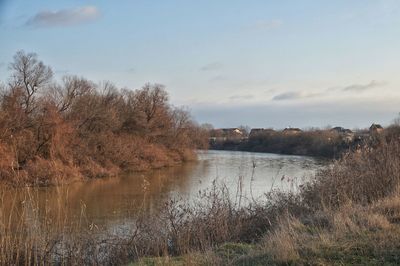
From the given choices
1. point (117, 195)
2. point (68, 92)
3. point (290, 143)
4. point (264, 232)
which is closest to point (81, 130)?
point (68, 92)

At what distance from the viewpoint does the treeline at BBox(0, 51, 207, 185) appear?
3170 centimetres

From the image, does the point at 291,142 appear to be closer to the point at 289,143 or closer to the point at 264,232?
the point at 289,143

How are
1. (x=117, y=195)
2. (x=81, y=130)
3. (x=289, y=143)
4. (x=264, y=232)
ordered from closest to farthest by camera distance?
(x=264, y=232), (x=117, y=195), (x=81, y=130), (x=289, y=143)

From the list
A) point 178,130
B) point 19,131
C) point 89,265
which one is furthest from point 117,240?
point 178,130

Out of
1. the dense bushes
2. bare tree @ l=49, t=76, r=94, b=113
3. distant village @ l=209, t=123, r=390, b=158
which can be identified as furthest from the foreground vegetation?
the dense bushes

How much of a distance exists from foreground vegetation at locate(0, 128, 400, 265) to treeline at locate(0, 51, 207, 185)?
46.3 ft

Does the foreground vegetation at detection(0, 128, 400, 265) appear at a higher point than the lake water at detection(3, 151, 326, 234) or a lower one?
higher

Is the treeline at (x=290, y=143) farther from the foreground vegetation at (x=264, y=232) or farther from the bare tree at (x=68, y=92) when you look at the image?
the foreground vegetation at (x=264, y=232)

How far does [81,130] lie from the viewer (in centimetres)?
4056

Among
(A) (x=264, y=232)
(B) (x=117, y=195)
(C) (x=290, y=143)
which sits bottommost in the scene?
(B) (x=117, y=195)

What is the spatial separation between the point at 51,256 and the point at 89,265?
0.92 metres

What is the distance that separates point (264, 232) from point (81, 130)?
3227cm

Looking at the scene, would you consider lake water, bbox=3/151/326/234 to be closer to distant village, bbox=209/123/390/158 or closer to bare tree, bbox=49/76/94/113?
bare tree, bbox=49/76/94/113

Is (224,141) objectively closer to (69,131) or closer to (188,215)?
(69,131)
